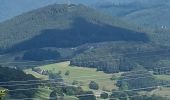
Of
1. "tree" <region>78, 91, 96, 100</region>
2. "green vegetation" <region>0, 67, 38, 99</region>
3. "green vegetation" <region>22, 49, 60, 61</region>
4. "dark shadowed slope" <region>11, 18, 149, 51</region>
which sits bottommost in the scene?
"tree" <region>78, 91, 96, 100</region>

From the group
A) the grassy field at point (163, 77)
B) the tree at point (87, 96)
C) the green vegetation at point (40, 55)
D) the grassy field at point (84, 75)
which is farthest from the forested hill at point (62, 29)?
the tree at point (87, 96)

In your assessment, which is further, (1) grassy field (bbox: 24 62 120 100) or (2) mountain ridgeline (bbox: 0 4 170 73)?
(2) mountain ridgeline (bbox: 0 4 170 73)

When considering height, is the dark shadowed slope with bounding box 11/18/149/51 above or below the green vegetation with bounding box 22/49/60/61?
above

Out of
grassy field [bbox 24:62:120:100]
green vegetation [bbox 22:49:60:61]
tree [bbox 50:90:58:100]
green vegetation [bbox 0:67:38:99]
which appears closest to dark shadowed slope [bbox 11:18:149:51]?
green vegetation [bbox 22:49:60:61]

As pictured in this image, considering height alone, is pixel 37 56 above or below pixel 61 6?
below

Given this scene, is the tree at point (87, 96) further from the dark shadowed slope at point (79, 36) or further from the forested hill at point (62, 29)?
the dark shadowed slope at point (79, 36)

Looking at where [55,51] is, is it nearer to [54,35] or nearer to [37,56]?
[37,56]

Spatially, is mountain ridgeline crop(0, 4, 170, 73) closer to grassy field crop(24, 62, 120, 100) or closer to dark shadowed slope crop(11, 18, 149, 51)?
dark shadowed slope crop(11, 18, 149, 51)

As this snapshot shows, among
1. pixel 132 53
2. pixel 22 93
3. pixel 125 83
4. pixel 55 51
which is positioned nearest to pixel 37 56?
pixel 55 51

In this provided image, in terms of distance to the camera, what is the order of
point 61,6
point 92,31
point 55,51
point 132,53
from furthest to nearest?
point 61,6 → point 92,31 → point 55,51 → point 132,53
